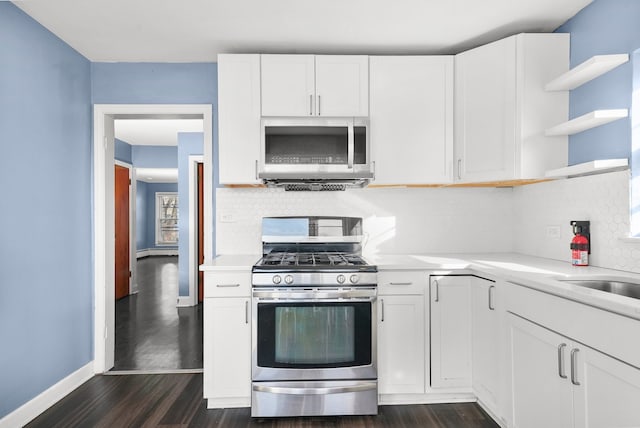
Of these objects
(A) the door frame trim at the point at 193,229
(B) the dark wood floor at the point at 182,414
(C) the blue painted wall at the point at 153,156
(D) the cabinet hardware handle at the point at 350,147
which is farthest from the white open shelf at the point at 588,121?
(C) the blue painted wall at the point at 153,156

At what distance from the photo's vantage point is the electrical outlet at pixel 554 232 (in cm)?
253

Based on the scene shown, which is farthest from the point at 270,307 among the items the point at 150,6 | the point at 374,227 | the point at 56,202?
the point at 150,6

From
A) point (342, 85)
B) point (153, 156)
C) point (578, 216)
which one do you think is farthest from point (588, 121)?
point (153, 156)

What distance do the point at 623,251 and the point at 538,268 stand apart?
1.36 feet

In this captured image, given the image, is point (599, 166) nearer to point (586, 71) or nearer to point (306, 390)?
point (586, 71)

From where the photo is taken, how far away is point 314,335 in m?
2.29

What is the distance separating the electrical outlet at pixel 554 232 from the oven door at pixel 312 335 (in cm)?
136

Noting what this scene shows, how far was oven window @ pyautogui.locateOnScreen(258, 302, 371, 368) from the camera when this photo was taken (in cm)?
229

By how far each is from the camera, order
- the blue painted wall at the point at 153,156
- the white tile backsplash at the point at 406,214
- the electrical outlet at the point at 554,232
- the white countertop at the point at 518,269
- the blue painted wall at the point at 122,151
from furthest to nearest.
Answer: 1. the blue painted wall at the point at 153,156
2. the blue painted wall at the point at 122,151
3. the white tile backsplash at the point at 406,214
4. the electrical outlet at the point at 554,232
5. the white countertop at the point at 518,269

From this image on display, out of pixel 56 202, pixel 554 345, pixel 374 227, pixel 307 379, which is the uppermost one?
pixel 56 202

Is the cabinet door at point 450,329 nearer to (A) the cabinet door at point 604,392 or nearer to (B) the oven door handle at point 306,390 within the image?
(B) the oven door handle at point 306,390

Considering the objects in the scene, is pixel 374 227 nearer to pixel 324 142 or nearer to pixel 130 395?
pixel 324 142

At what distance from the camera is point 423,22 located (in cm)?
245

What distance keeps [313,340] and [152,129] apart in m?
4.65
